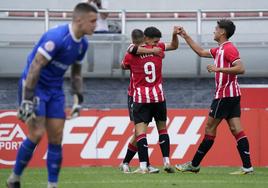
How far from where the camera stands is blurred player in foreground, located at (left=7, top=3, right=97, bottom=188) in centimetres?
956

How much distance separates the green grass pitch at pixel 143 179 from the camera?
11156 mm

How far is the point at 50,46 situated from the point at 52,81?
0.50m

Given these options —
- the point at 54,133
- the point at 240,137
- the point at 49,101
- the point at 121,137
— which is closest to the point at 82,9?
the point at 49,101

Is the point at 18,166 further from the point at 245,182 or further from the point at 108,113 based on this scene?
the point at 108,113

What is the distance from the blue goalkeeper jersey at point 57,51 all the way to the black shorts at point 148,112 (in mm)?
3241

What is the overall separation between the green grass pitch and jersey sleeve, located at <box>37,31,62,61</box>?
2134 millimetres

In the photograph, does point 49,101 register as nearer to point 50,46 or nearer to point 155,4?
point 50,46

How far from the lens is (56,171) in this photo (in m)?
9.73

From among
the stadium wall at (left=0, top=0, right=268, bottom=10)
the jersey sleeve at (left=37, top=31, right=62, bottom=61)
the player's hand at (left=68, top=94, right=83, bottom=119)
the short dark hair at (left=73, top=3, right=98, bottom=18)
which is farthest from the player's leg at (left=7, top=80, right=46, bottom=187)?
the stadium wall at (left=0, top=0, right=268, bottom=10)

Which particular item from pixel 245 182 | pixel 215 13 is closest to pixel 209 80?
pixel 215 13

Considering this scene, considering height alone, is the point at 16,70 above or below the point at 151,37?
below

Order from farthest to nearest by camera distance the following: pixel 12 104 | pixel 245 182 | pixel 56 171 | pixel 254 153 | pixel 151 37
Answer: pixel 12 104
pixel 254 153
pixel 151 37
pixel 245 182
pixel 56 171

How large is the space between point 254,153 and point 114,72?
3.69 m

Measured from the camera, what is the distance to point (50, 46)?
9555 millimetres
